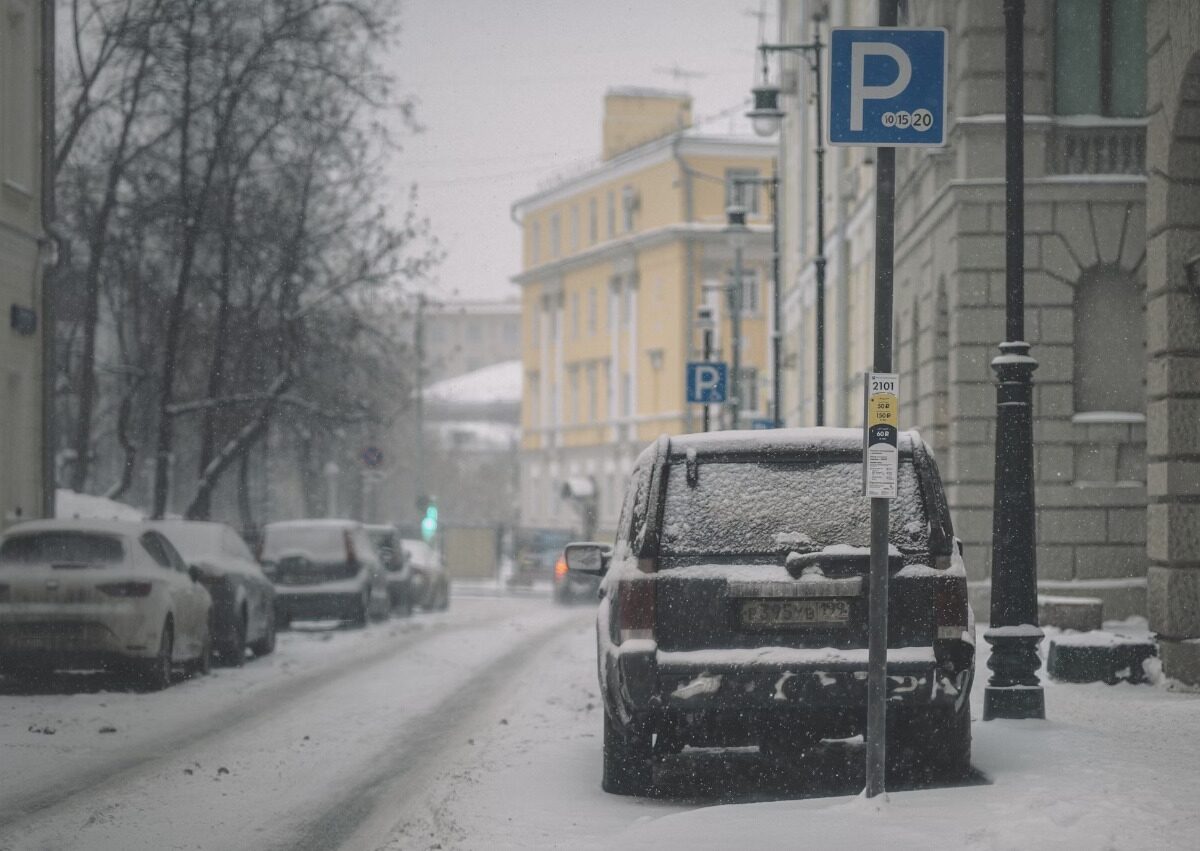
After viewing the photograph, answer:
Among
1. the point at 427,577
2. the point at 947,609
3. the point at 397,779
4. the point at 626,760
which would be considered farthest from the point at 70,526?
the point at 427,577

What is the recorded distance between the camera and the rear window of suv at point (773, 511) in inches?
388

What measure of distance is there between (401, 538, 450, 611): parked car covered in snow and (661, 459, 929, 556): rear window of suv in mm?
29331

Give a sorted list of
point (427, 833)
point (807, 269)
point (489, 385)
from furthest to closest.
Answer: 1. point (489, 385)
2. point (807, 269)
3. point (427, 833)

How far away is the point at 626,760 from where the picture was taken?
1020cm

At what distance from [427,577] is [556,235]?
171 ft

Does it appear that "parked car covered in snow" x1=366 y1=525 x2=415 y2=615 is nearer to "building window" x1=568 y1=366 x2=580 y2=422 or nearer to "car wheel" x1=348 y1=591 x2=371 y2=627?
"car wheel" x1=348 y1=591 x2=371 y2=627

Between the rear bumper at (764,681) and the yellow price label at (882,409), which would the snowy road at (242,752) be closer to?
the rear bumper at (764,681)

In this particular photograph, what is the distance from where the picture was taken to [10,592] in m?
17.0

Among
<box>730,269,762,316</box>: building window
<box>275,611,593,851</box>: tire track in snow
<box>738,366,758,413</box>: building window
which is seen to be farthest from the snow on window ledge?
<box>730,269,762,316</box>: building window

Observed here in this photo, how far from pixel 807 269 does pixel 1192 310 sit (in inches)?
1281

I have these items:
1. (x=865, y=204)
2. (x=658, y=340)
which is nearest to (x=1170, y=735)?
(x=865, y=204)

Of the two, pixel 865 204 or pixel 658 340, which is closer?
pixel 865 204

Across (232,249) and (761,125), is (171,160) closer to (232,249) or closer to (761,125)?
(232,249)

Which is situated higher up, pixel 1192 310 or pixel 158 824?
pixel 1192 310
